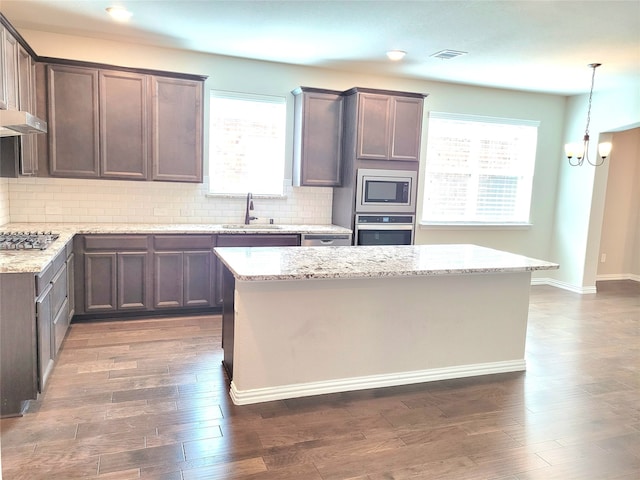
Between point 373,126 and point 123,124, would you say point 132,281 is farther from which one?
point 373,126

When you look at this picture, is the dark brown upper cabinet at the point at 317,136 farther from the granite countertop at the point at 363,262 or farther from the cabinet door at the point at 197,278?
the granite countertop at the point at 363,262

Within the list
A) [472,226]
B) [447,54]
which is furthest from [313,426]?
[472,226]

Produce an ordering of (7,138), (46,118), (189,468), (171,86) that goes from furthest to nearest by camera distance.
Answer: (171,86) → (46,118) → (7,138) → (189,468)

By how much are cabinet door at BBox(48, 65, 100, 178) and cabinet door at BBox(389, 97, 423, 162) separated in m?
3.03

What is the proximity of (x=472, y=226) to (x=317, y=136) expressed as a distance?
8.58ft

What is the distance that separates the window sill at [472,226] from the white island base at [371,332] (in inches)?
105

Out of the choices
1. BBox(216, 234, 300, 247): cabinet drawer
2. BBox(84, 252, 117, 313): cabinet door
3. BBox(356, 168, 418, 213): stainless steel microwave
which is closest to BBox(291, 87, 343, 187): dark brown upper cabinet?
BBox(356, 168, 418, 213): stainless steel microwave

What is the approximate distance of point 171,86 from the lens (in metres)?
4.69

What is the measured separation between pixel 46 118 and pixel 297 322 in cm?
314

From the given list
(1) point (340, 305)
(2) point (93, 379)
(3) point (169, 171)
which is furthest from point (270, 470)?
(3) point (169, 171)

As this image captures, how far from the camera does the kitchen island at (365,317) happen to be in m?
3.00

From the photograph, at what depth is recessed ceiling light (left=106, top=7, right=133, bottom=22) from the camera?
12.3ft

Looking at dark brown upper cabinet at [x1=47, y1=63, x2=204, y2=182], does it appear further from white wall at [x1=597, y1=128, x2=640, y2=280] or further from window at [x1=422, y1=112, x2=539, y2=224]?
white wall at [x1=597, y1=128, x2=640, y2=280]

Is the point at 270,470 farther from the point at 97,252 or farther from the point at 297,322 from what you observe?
the point at 97,252
